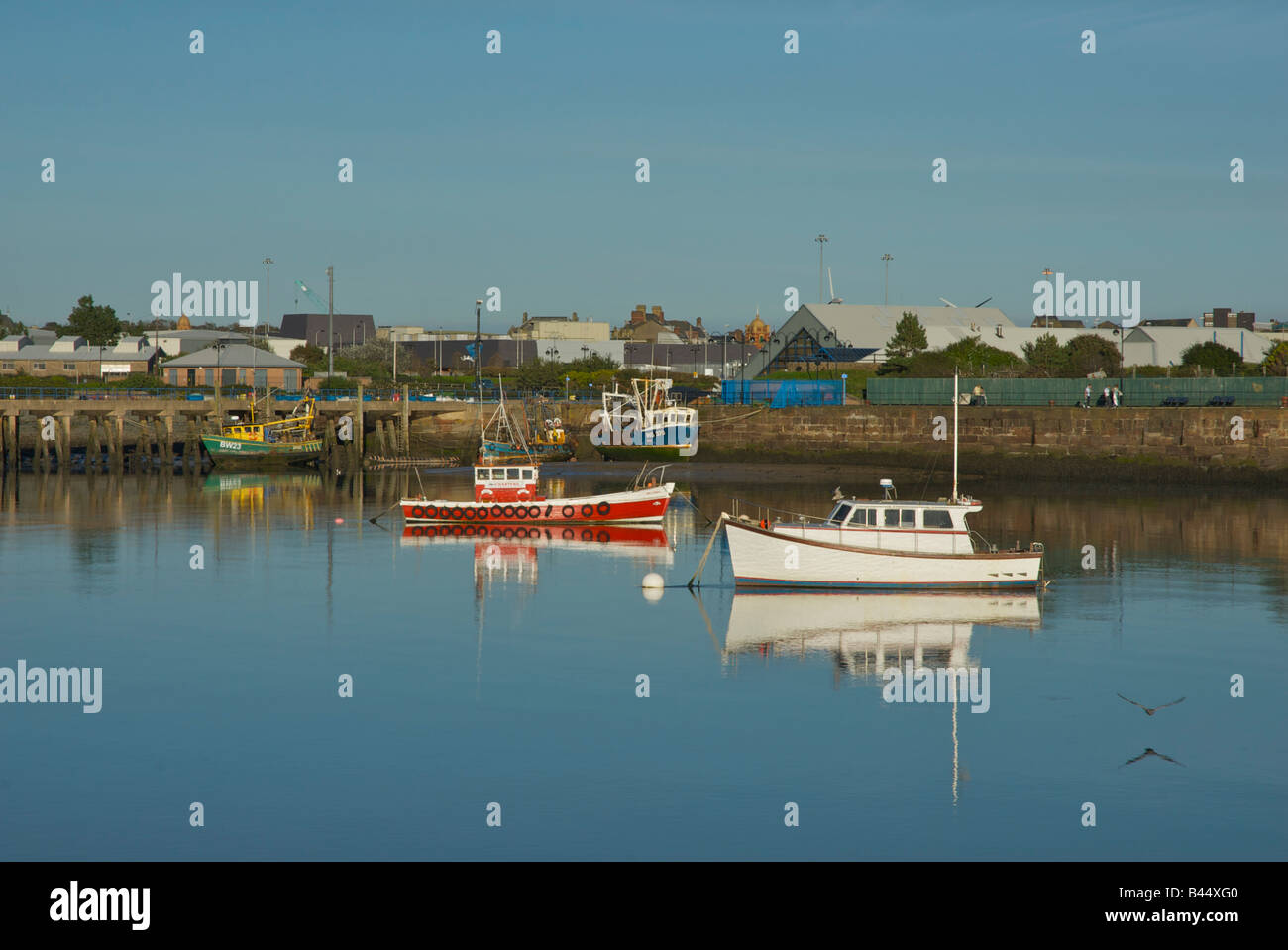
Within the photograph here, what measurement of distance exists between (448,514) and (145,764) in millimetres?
28477

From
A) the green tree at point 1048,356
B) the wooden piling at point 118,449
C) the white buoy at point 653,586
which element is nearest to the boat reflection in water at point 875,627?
the white buoy at point 653,586

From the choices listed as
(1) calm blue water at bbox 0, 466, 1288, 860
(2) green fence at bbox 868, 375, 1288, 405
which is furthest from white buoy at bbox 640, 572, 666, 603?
(2) green fence at bbox 868, 375, 1288, 405

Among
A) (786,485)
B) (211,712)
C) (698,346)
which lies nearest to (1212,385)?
(786,485)

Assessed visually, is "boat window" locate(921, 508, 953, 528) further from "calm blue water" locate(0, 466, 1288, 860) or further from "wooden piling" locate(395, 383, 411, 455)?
"wooden piling" locate(395, 383, 411, 455)

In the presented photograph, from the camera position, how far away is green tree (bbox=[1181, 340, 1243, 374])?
9924 cm

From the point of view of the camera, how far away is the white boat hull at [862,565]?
1282 inches

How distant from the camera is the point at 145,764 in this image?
19953 mm

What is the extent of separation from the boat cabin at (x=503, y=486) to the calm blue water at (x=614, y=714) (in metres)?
6.37

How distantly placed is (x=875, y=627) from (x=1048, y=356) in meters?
80.4

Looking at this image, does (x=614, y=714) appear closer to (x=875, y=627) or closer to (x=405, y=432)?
(x=875, y=627)

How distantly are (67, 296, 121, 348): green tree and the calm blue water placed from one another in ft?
355

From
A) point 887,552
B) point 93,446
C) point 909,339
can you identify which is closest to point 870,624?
point 887,552

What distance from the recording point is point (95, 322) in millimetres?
142125

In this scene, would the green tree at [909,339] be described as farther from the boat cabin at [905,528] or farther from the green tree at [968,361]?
the boat cabin at [905,528]
